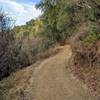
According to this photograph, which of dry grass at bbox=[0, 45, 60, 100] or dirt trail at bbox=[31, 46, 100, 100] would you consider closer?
dirt trail at bbox=[31, 46, 100, 100]

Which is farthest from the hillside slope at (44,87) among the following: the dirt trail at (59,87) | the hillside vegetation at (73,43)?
the hillside vegetation at (73,43)

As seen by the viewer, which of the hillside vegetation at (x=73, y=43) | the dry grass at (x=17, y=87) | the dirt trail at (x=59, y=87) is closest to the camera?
the dirt trail at (x=59, y=87)

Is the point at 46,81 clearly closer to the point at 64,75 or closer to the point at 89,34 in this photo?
the point at 64,75

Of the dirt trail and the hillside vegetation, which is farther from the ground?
the hillside vegetation

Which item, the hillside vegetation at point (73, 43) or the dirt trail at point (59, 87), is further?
the hillside vegetation at point (73, 43)

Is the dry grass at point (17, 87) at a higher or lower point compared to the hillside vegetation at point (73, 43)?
lower

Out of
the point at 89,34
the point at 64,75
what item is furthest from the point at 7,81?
the point at 89,34

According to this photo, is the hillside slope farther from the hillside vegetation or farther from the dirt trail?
the hillside vegetation

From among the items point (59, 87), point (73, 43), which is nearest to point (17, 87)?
point (59, 87)

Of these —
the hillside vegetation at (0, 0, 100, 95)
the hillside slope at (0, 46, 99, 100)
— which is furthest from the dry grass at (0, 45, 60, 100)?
the hillside vegetation at (0, 0, 100, 95)

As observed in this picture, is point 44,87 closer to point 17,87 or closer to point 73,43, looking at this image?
point 17,87

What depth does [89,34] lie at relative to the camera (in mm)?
30922

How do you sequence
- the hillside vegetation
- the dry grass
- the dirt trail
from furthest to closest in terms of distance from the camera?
the hillside vegetation < the dry grass < the dirt trail

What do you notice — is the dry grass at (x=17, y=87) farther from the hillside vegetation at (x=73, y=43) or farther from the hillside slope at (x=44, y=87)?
the hillside vegetation at (x=73, y=43)
